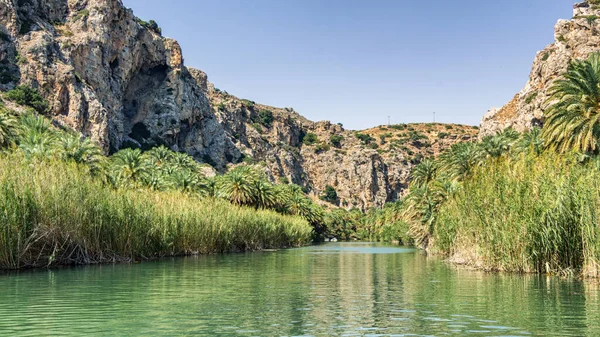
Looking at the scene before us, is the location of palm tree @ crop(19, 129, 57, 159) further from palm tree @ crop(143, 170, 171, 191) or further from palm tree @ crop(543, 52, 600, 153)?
palm tree @ crop(543, 52, 600, 153)

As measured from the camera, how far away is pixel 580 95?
42.5m

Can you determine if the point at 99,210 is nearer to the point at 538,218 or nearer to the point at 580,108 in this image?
the point at 538,218

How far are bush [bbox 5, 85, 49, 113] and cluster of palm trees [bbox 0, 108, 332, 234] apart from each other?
12.2 metres

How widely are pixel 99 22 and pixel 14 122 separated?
77.6m

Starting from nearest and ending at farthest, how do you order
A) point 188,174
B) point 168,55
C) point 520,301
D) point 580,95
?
point 520,301 < point 580,95 < point 188,174 < point 168,55

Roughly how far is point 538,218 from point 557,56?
83.0 meters

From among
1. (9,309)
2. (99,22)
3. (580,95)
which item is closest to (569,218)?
(580,95)

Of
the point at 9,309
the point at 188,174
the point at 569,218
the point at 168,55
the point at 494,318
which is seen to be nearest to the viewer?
the point at 494,318

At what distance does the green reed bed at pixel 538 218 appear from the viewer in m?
25.8

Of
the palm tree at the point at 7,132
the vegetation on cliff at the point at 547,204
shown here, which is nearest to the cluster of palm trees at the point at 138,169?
the palm tree at the point at 7,132

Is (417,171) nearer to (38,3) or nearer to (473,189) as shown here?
(473,189)

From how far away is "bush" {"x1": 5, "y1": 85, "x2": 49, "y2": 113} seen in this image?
330ft

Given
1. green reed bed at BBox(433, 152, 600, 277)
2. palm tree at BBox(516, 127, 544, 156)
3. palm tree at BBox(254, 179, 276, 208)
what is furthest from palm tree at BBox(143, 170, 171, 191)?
green reed bed at BBox(433, 152, 600, 277)

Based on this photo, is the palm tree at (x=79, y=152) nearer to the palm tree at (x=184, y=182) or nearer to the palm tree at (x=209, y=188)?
the palm tree at (x=184, y=182)
